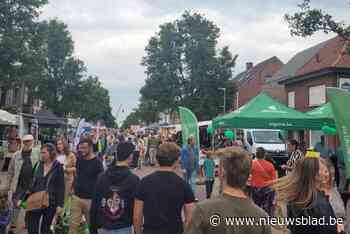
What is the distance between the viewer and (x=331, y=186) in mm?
4066

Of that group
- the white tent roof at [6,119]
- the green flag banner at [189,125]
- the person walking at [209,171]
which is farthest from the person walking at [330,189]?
the white tent roof at [6,119]

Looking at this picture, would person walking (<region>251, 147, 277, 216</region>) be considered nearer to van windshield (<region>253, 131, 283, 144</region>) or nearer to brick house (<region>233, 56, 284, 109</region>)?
van windshield (<region>253, 131, 283, 144</region>)

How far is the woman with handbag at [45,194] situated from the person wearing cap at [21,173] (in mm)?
648

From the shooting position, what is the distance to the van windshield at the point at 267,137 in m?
25.9

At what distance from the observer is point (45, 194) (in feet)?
20.6

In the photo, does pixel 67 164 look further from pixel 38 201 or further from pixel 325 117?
pixel 325 117

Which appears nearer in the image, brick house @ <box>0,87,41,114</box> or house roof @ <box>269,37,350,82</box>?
house roof @ <box>269,37,350,82</box>

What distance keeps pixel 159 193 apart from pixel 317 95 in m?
32.9

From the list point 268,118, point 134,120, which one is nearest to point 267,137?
point 268,118

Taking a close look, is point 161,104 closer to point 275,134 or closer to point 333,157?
point 275,134

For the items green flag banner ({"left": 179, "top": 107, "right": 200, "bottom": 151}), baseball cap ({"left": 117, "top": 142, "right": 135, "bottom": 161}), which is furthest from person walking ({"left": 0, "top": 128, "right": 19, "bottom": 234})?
green flag banner ({"left": 179, "top": 107, "right": 200, "bottom": 151})

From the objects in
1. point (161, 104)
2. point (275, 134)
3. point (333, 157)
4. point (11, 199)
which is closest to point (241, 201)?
point (11, 199)

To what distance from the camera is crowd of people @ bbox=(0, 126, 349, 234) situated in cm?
295

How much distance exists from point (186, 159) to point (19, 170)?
6213 mm
